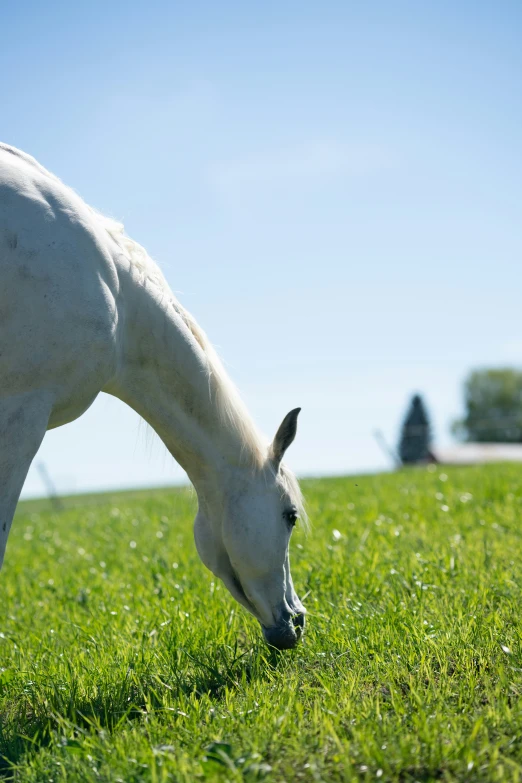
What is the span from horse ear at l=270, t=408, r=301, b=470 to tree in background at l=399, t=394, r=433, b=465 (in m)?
38.7

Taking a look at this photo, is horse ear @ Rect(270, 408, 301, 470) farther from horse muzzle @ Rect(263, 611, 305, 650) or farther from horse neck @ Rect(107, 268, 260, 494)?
horse muzzle @ Rect(263, 611, 305, 650)

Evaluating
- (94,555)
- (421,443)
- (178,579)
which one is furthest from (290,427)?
(421,443)

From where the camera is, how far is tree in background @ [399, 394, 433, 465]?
42812 millimetres

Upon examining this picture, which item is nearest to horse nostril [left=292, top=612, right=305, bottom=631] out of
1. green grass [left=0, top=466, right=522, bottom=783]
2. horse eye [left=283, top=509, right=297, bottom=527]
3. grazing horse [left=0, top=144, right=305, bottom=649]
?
grazing horse [left=0, top=144, right=305, bottom=649]

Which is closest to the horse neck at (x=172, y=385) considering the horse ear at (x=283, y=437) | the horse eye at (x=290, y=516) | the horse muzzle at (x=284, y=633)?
the horse ear at (x=283, y=437)

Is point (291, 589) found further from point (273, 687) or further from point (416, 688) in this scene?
point (416, 688)

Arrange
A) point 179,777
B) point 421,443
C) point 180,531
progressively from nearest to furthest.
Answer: point 179,777, point 180,531, point 421,443

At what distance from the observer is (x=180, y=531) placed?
8.45 meters

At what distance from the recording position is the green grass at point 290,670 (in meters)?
2.36

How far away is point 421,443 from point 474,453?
11.3 ft

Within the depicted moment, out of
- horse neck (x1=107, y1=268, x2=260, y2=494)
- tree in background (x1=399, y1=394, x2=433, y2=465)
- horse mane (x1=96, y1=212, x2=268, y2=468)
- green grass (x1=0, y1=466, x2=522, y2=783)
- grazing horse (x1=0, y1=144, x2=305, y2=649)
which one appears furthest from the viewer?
tree in background (x1=399, y1=394, x2=433, y2=465)

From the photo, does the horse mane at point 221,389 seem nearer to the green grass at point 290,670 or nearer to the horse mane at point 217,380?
the horse mane at point 217,380

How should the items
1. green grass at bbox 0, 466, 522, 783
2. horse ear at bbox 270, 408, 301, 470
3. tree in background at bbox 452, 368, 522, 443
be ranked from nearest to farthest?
green grass at bbox 0, 466, 522, 783 < horse ear at bbox 270, 408, 301, 470 < tree in background at bbox 452, 368, 522, 443

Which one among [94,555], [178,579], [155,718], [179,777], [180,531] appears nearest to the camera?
[179,777]
